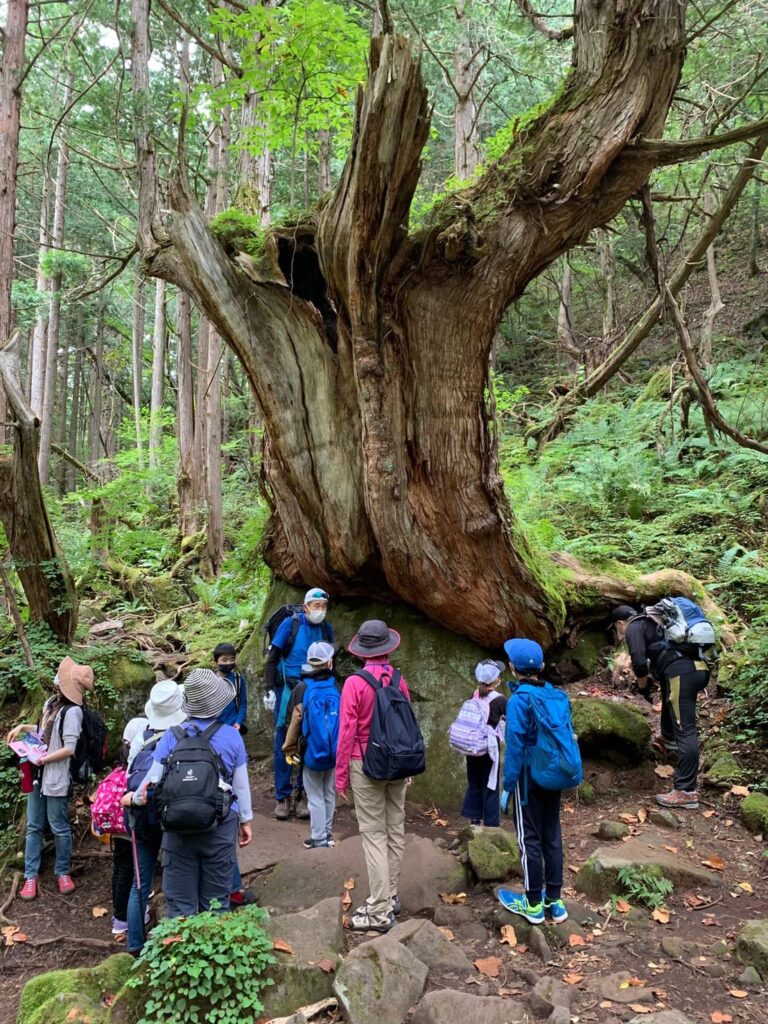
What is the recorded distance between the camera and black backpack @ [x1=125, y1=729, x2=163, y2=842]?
427 centimetres

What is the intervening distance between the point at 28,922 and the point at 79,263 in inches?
625

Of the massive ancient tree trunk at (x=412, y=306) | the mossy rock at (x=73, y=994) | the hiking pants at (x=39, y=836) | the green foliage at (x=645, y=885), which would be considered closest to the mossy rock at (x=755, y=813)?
the green foliage at (x=645, y=885)

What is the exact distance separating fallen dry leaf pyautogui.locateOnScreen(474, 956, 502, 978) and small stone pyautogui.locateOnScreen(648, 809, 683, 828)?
A: 2.34 meters

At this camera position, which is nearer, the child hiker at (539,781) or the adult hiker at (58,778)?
the child hiker at (539,781)

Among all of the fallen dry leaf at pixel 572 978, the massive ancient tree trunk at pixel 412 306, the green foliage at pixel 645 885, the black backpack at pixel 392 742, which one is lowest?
the fallen dry leaf at pixel 572 978

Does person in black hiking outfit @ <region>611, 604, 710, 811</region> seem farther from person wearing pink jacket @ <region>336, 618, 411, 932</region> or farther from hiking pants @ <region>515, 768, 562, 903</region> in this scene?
person wearing pink jacket @ <region>336, 618, 411, 932</region>

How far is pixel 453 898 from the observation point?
15.8 ft

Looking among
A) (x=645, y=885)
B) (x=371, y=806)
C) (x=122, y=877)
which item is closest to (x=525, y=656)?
(x=371, y=806)

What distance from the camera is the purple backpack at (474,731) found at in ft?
17.6

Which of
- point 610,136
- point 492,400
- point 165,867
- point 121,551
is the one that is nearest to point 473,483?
point 492,400

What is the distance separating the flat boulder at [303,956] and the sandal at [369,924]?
0.28 meters

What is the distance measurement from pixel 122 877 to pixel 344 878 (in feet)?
5.14

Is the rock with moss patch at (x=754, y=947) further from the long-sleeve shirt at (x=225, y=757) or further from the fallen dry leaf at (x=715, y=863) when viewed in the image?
the long-sleeve shirt at (x=225, y=757)

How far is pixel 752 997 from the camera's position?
3.51 m
